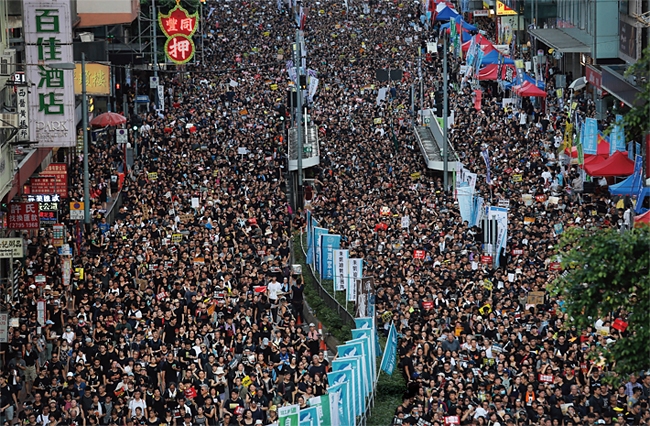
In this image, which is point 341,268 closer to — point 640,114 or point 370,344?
point 370,344

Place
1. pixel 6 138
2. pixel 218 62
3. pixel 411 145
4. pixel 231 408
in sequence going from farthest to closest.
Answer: pixel 218 62 < pixel 411 145 < pixel 6 138 < pixel 231 408

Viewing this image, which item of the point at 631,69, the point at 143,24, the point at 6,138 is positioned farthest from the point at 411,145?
the point at 631,69

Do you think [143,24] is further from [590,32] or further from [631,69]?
[631,69]

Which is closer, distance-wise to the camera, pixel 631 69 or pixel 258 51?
pixel 631 69

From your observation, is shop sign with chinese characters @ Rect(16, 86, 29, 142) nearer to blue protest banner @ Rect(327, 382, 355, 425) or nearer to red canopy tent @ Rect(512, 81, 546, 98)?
blue protest banner @ Rect(327, 382, 355, 425)

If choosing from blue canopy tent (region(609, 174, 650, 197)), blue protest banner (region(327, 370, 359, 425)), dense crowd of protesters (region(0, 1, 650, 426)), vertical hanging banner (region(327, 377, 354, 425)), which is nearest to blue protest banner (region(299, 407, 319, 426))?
vertical hanging banner (region(327, 377, 354, 425))

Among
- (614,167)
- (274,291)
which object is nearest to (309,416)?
(274,291)
